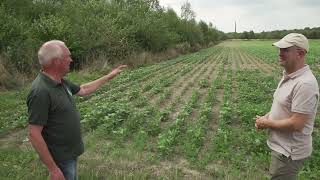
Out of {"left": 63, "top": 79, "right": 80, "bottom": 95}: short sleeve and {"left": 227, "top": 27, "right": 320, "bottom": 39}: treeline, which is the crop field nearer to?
{"left": 63, "top": 79, "right": 80, "bottom": 95}: short sleeve

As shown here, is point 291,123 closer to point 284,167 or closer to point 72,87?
point 284,167

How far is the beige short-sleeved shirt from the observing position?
4273mm

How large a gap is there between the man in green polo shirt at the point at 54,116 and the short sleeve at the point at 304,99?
6.96ft

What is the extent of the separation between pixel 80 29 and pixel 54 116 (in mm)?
22249

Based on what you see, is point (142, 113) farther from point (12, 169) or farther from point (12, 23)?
point (12, 23)

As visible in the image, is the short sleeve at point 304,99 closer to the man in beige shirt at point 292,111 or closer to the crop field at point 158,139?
the man in beige shirt at point 292,111

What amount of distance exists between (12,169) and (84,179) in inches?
51.0

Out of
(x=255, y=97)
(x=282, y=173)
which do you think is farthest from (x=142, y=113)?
(x=282, y=173)

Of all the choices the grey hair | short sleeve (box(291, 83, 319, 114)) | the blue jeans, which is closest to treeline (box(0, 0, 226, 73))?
the blue jeans

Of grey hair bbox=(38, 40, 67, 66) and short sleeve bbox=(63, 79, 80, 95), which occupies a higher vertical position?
grey hair bbox=(38, 40, 67, 66)

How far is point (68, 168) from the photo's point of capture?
466cm

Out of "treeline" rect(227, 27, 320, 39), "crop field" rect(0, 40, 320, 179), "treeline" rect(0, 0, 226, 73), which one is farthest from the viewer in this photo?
"treeline" rect(227, 27, 320, 39)

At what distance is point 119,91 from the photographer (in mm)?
16641

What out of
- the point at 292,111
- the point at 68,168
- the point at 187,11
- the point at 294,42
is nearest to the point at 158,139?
the point at 68,168
